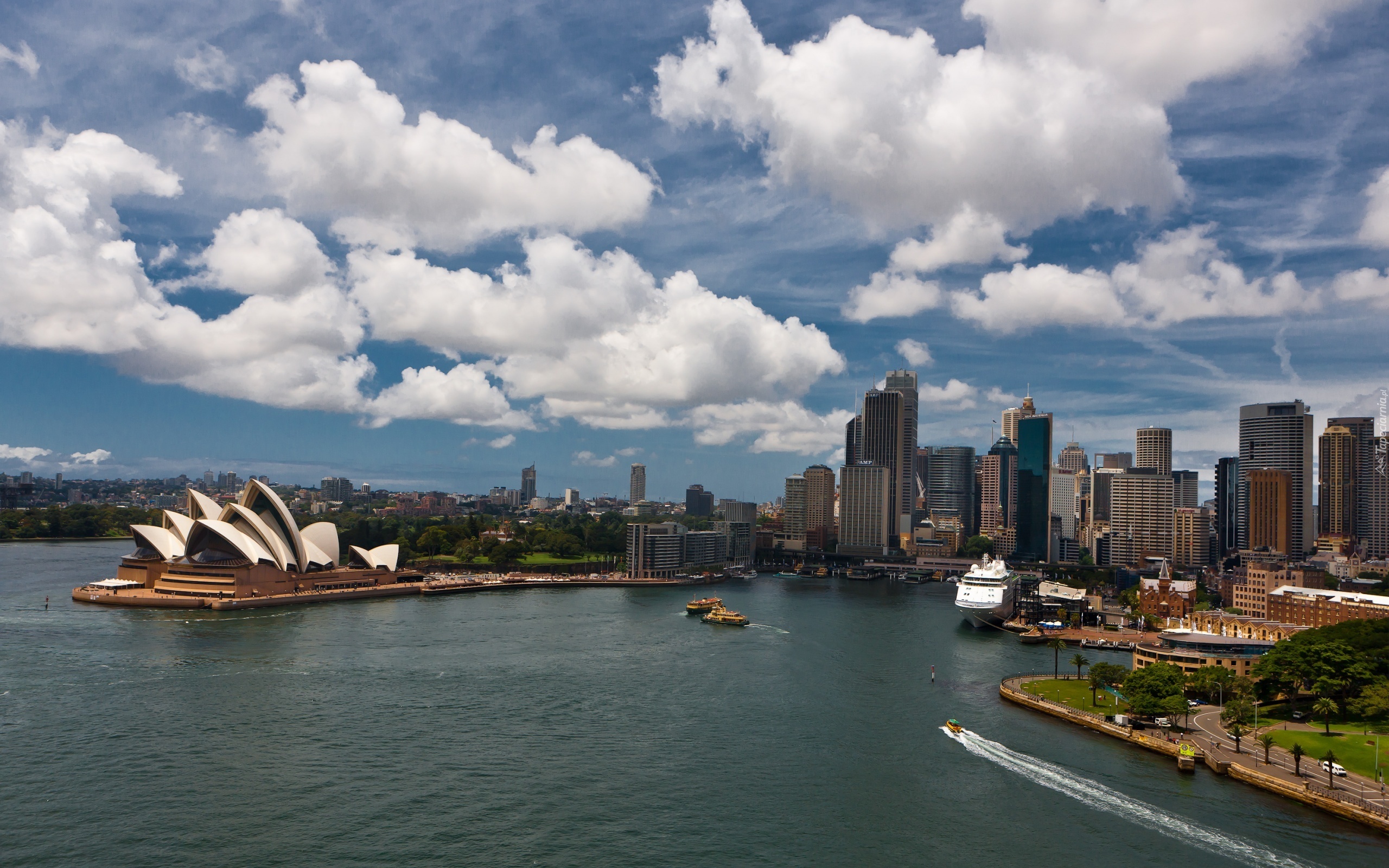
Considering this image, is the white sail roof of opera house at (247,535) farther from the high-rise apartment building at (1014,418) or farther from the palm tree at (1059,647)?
the high-rise apartment building at (1014,418)

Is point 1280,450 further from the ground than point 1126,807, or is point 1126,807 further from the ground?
point 1280,450

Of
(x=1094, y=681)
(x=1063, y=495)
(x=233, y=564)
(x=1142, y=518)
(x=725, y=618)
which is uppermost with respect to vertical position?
(x=1063, y=495)

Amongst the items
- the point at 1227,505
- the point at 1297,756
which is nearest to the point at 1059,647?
the point at 1297,756

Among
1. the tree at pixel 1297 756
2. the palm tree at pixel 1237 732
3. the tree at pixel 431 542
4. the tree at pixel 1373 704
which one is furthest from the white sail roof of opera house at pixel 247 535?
the tree at pixel 1373 704

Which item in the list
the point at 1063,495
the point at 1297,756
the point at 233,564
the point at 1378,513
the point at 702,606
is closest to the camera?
the point at 1297,756

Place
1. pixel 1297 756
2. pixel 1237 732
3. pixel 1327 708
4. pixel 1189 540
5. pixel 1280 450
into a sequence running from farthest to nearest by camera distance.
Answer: pixel 1280 450 < pixel 1189 540 < pixel 1327 708 < pixel 1237 732 < pixel 1297 756

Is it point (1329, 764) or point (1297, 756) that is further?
point (1297, 756)

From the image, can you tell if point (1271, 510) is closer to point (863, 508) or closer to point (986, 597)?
point (863, 508)
